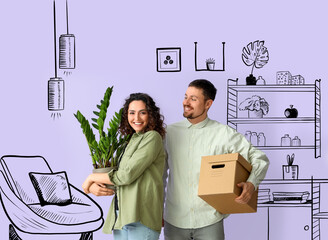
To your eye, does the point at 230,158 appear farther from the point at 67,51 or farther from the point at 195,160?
the point at 67,51

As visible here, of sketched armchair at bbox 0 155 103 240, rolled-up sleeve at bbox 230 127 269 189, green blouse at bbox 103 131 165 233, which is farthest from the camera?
sketched armchair at bbox 0 155 103 240

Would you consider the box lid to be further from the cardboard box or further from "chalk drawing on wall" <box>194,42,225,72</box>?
"chalk drawing on wall" <box>194,42,225,72</box>

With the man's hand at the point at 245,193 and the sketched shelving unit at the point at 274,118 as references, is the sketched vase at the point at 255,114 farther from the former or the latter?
the man's hand at the point at 245,193

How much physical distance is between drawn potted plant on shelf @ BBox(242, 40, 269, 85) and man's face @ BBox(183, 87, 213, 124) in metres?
0.77

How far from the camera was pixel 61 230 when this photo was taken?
148 inches

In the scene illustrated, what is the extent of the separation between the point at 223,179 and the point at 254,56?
4.20ft

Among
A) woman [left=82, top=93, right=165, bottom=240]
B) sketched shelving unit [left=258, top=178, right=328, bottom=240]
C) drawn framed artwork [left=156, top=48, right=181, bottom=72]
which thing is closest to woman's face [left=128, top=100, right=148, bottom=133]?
woman [left=82, top=93, right=165, bottom=240]

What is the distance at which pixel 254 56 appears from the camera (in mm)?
3816

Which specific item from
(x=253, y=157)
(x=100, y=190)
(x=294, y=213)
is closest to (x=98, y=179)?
(x=100, y=190)

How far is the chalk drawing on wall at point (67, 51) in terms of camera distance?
3914 millimetres

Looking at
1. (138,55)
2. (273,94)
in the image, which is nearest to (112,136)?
(138,55)

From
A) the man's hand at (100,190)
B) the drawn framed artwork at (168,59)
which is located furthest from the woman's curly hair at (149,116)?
the drawn framed artwork at (168,59)

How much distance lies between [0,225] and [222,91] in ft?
6.30

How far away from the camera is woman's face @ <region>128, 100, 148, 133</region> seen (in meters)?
2.89
